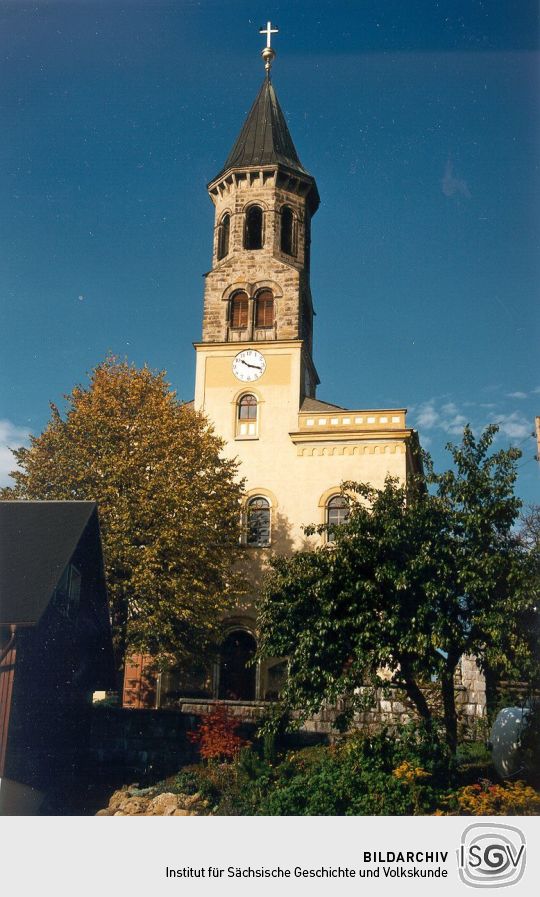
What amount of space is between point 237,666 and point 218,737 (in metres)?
10.8

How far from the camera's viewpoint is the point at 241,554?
2633 cm

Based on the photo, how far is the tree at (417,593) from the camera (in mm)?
15273

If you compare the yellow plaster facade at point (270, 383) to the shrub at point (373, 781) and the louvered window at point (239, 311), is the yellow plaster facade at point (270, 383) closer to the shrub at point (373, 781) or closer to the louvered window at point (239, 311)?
the louvered window at point (239, 311)

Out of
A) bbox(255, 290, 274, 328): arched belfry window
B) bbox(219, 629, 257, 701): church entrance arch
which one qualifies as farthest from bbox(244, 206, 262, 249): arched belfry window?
bbox(219, 629, 257, 701): church entrance arch

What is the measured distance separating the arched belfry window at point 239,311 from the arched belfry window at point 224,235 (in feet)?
7.19

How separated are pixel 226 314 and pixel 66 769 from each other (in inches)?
816

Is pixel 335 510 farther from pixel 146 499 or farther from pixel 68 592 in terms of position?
pixel 68 592

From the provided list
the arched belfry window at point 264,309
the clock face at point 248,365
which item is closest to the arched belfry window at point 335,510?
the clock face at point 248,365

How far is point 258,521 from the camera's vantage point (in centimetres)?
2997

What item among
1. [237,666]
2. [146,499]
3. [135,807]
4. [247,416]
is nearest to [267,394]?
[247,416]

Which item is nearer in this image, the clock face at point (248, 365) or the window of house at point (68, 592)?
the window of house at point (68, 592)
